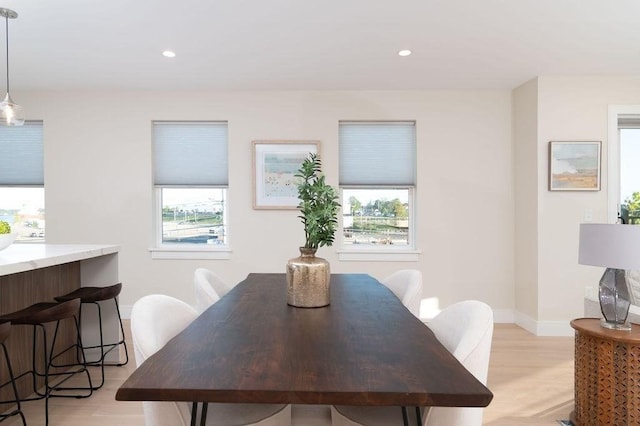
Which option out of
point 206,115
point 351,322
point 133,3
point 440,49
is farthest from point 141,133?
point 351,322

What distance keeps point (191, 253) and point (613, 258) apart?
390 centimetres

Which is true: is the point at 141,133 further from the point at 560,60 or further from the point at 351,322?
the point at 560,60

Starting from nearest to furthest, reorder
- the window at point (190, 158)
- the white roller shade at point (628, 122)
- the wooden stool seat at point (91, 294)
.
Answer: the wooden stool seat at point (91, 294), the white roller shade at point (628, 122), the window at point (190, 158)

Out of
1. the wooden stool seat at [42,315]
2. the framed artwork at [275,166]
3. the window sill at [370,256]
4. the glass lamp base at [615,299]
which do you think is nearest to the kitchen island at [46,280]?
the wooden stool seat at [42,315]

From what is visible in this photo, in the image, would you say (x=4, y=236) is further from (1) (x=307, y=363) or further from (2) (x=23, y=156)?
(2) (x=23, y=156)

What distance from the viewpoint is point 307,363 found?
1.04m

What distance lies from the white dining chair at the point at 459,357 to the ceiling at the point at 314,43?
2.12 m

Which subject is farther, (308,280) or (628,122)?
(628,122)

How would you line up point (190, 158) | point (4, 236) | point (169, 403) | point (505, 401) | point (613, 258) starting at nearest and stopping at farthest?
point (169, 403) < point (613, 258) < point (4, 236) < point (505, 401) < point (190, 158)

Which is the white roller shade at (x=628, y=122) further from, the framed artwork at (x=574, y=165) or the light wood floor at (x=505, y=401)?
the light wood floor at (x=505, y=401)

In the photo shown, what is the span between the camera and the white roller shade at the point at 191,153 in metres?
4.52

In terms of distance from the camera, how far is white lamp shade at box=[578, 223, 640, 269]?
6.54 ft

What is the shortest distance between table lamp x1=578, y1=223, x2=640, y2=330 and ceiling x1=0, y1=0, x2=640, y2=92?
1.60m

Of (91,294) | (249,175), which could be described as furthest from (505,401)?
(249,175)
